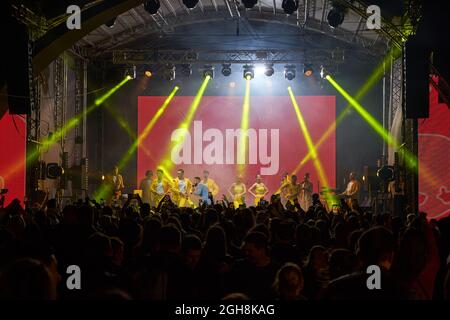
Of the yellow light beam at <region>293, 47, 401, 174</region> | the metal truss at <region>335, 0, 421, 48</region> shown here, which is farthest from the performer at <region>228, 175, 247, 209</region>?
the metal truss at <region>335, 0, 421, 48</region>

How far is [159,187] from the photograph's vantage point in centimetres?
2353

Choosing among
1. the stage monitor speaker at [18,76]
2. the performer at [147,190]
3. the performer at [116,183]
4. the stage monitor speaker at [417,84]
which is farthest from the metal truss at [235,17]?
the stage monitor speaker at [18,76]

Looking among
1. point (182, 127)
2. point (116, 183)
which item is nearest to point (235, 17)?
point (182, 127)

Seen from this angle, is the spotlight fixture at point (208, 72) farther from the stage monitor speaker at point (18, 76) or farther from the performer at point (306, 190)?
the stage monitor speaker at point (18, 76)

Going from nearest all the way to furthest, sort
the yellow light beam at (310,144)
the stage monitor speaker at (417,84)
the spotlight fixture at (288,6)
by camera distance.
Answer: the stage monitor speaker at (417,84), the spotlight fixture at (288,6), the yellow light beam at (310,144)

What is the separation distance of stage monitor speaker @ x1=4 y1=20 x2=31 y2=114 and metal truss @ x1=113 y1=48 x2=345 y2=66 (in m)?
9.49

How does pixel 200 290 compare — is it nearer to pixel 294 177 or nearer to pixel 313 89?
pixel 294 177

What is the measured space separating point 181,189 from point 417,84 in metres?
11.7

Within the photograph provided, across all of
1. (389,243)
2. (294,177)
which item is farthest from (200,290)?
(294,177)

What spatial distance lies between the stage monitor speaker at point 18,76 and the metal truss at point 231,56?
31.1 ft

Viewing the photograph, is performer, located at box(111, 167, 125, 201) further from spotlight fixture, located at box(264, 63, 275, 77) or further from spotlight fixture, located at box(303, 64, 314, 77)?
spotlight fixture, located at box(303, 64, 314, 77)

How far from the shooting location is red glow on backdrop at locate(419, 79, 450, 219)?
2084 centimetres

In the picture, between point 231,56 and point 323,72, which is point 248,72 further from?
point 323,72

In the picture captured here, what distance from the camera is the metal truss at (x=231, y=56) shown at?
76.8 feet
